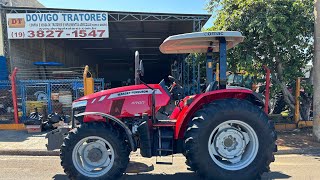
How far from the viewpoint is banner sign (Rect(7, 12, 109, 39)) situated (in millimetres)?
11008

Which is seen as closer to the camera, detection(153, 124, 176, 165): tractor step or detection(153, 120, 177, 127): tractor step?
detection(153, 124, 176, 165): tractor step

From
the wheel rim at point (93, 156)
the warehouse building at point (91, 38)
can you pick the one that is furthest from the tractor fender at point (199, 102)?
the warehouse building at point (91, 38)

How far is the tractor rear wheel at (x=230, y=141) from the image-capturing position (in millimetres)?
3578

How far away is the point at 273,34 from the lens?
21.7 feet

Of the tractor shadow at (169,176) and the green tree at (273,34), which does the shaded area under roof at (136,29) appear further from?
the tractor shadow at (169,176)

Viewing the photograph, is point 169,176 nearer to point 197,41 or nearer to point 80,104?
point 80,104

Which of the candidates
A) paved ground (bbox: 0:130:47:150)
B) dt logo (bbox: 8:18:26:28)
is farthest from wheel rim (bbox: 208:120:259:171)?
dt logo (bbox: 8:18:26:28)

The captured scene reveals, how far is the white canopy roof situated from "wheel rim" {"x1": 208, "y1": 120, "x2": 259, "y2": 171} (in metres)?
1.27

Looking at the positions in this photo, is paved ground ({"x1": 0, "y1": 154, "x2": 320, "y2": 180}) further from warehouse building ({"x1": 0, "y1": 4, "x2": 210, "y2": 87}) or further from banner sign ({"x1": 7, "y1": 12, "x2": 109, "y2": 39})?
banner sign ({"x1": 7, "y1": 12, "x2": 109, "y2": 39})

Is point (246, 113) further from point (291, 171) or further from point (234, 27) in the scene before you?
point (234, 27)

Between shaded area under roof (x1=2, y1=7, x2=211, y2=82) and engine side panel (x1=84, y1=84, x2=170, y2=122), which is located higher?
shaded area under roof (x1=2, y1=7, x2=211, y2=82)

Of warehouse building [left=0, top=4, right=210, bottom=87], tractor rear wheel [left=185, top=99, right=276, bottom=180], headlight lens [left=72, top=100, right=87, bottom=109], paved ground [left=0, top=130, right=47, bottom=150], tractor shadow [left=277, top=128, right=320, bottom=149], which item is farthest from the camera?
warehouse building [left=0, top=4, right=210, bottom=87]

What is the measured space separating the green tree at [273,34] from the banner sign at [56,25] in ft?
19.2

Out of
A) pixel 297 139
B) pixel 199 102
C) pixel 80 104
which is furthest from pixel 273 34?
pixel 80 104
